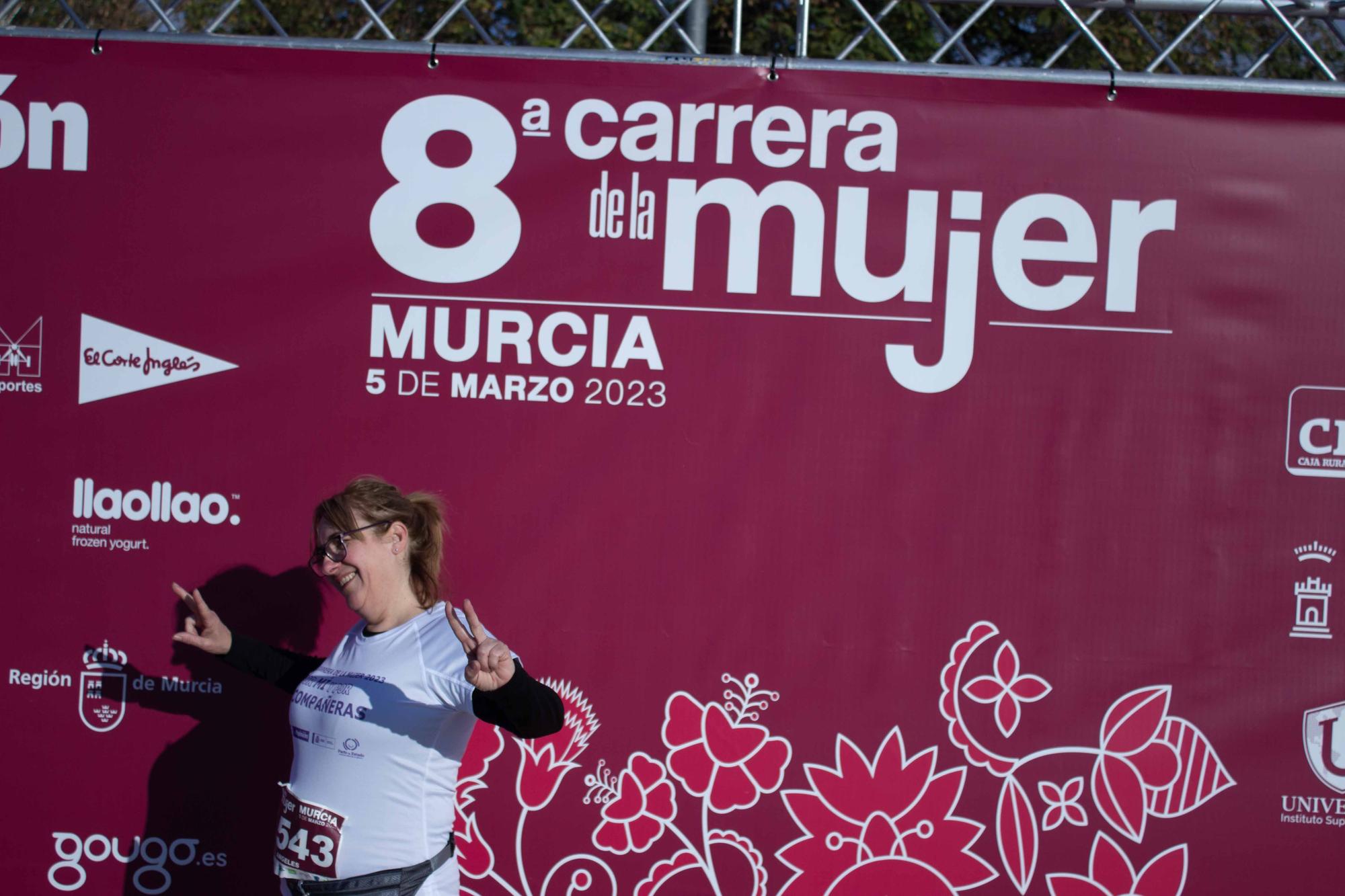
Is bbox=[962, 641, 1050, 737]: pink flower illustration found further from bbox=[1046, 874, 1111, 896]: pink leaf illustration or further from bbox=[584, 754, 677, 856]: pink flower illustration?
bbox=[584, 754, 677, 856]: pink flower illustration

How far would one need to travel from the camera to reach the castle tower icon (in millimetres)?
2615

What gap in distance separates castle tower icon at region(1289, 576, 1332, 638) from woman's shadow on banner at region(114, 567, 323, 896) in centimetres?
245

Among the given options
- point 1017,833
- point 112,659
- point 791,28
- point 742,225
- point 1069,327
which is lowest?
point 1017,833

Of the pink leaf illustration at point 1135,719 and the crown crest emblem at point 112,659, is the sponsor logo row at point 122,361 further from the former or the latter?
the pink leaf illustration at point 1135,719

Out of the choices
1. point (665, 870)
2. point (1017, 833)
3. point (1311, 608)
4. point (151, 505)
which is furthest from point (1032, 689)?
point (151, 505)

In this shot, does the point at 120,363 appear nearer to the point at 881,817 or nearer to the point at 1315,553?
the point at 881,817

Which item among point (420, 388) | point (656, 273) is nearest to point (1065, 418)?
point (656, 273)

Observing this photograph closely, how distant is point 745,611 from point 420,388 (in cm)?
99

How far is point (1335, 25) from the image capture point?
2912 millimetres

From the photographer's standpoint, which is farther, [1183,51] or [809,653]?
[1183,51]

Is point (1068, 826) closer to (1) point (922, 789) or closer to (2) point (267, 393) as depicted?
(1) point (922, 789)

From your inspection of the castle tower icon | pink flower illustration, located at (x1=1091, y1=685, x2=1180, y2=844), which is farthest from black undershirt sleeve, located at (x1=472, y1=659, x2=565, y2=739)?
the castle tower icon

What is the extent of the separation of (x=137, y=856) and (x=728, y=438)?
185 cm

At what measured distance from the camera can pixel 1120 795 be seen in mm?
2627
